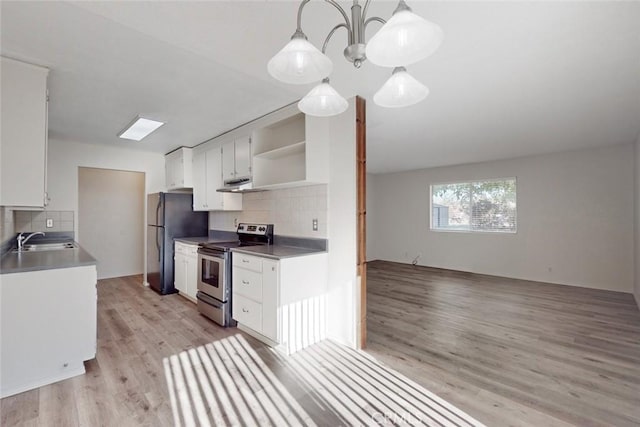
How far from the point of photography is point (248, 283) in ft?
9.60

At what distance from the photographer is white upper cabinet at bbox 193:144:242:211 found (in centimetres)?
413

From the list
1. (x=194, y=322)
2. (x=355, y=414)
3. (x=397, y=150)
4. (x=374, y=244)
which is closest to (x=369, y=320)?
(x=355, y=414)

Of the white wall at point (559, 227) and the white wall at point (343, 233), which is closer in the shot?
the white wall at point (343, 233)

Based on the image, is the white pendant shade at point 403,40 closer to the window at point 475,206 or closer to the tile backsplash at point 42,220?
the tile backsplash at point 42,220

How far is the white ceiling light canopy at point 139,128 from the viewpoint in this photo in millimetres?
3467

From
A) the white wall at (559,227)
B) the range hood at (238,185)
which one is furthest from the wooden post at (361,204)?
the white wall at (559,227)

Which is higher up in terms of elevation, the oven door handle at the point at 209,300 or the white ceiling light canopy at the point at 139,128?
the white ceiling light canopy at the point at 139,128

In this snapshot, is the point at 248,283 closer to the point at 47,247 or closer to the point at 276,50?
the point at 276,50

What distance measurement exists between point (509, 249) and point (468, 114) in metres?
3.86

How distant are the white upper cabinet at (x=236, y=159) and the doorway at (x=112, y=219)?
2688 mm

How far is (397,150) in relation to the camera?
524 centimetres

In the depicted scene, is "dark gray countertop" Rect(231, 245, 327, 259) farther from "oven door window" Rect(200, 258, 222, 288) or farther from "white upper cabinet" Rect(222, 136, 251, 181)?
"white upper cabinet" Rect(222, 136, 251, 181)

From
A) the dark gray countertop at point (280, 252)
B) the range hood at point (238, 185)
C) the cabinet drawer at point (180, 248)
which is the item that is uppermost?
the range hood at point (238, 185)

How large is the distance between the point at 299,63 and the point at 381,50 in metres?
0.35
